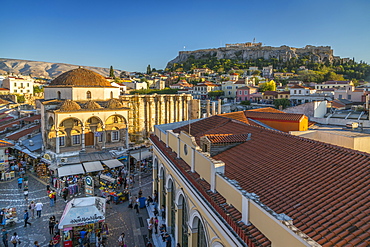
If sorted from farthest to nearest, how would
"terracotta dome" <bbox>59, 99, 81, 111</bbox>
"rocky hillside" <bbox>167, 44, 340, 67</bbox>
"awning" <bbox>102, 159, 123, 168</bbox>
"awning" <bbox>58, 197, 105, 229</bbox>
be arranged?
"rocky hillside" <bbox>167, 44, 340, 67</bbox>, "terracotta dome" <bbox>59, 99, 81, 111</bbox>, "awning" <bbox>102, 159, 123, 168</bbox>, "awning" <bbox>58, 197, 105, 229</bbox>

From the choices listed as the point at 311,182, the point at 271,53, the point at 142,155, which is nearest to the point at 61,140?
the point at 142,155

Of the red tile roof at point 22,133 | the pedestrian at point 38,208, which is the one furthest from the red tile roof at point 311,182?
the red tile roof at point 22,133

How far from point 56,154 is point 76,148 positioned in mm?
2162

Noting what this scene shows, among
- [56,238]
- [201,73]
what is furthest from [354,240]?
[201,73]

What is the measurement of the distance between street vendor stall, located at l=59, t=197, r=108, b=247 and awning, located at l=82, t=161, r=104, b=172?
24.8ft

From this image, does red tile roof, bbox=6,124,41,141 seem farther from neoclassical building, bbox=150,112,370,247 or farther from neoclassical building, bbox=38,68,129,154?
neoclassical building, bbox=150,112,370,247

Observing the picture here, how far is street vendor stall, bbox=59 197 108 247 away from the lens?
453 inches

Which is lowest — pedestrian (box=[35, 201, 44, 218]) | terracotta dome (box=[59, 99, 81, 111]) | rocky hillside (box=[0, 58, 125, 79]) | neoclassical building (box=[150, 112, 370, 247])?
pedestrian (box=[35, 201, 44, 218])

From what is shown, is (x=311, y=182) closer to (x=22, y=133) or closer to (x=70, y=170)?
(x=70, y=170)

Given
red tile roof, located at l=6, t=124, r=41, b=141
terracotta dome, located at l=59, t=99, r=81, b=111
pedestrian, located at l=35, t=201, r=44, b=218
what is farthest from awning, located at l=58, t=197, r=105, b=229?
red tile roof, located at l=6, t=124, r=41, b=141

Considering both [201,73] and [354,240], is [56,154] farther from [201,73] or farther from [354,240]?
[201,73]

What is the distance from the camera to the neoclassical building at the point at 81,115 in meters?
24.0

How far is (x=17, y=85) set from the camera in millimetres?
65062

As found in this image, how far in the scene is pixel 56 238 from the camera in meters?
12.1
